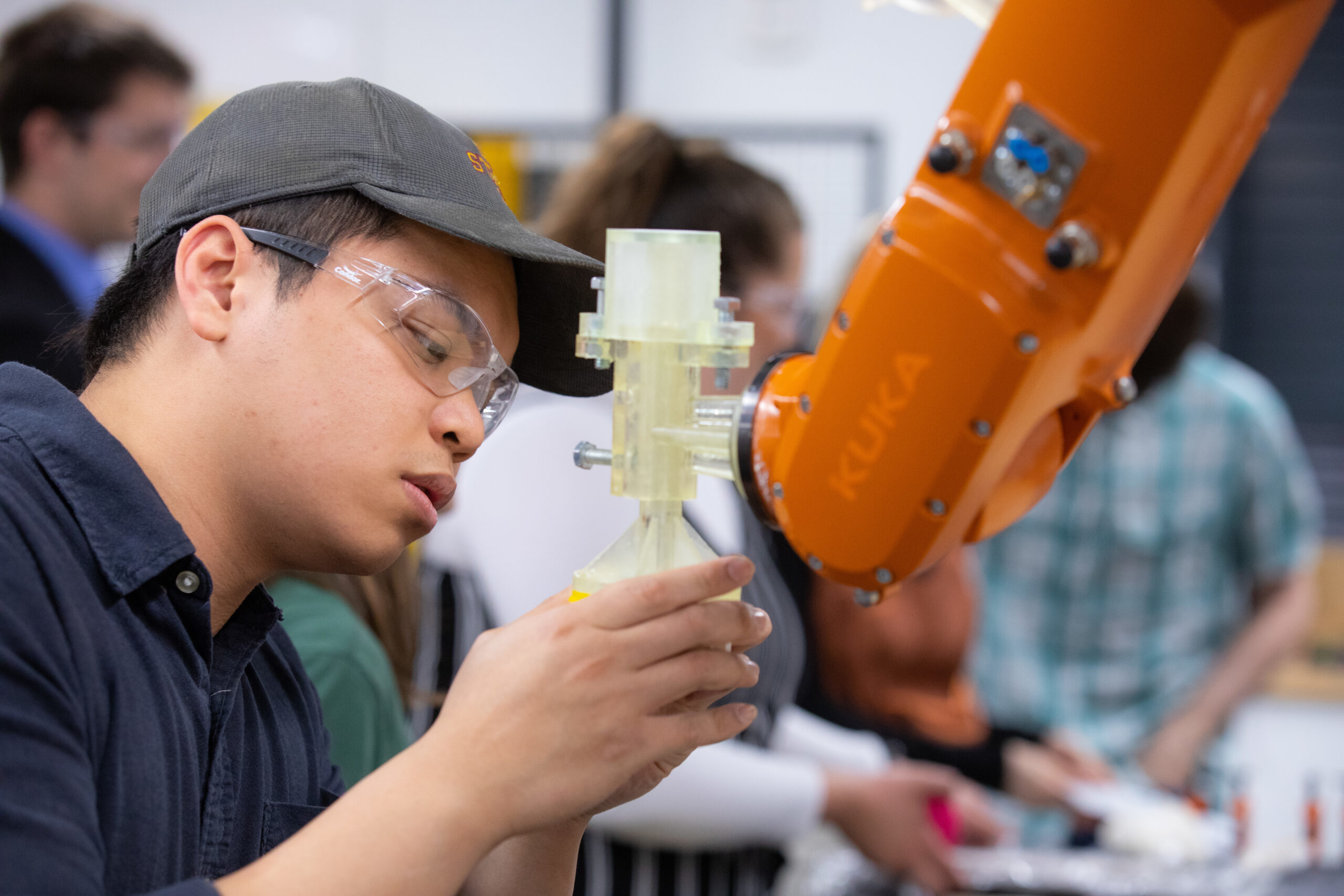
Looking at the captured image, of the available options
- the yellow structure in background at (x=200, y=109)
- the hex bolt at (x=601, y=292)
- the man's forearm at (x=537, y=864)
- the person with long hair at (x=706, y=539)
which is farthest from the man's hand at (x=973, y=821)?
the yellow structure in background at (x=200, y=109)

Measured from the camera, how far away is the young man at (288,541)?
69 centimetres

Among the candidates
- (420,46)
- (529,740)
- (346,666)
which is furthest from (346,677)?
(420,46)

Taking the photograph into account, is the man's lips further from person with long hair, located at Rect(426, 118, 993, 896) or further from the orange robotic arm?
person with long hair, located at Rect(426, 118, 993, 896)

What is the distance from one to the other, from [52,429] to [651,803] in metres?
1.01

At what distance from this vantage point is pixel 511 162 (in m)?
3.32

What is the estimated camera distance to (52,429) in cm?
78

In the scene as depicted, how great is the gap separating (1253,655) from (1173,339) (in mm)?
749

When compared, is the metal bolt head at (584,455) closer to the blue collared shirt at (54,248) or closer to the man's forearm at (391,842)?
the man's forearm at (391,842)

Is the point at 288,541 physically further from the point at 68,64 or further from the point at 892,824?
the point at 68,64

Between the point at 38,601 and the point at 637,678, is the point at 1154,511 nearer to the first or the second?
the point at 637,678

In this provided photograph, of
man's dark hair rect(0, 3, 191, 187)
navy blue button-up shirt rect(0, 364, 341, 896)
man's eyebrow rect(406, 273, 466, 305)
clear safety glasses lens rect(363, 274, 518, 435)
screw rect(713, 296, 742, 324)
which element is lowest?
man's dark hair rect(0, 3, 191, 187)

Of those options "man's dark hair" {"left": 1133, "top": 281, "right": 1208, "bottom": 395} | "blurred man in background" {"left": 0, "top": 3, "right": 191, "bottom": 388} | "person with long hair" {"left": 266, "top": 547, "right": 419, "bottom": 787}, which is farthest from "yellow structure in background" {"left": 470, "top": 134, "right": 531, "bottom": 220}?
"person with long hair" {"left": 266, "top": 547, "right": 419, "bottom": 787}

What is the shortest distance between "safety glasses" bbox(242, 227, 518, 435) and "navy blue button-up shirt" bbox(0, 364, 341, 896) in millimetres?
176

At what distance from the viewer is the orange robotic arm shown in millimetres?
661
